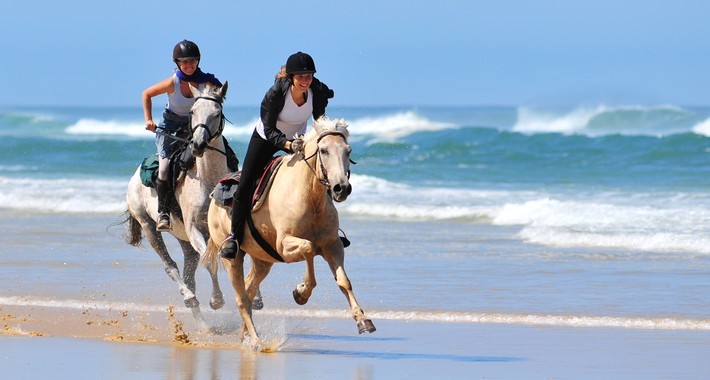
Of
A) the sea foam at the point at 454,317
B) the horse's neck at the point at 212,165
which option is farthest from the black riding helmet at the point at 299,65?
the sea foam at the point at 454,317

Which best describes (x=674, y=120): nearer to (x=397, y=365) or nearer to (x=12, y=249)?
(x=12, y=249)

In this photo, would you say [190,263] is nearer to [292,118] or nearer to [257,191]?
[257,191]

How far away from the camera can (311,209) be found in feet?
25.1

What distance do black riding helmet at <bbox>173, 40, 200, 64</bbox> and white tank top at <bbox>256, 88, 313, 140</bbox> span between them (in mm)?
1366

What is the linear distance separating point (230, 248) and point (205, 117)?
1.16m

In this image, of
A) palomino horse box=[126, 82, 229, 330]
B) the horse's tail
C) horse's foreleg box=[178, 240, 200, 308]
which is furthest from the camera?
the horse's tail

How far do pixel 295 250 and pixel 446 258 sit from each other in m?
6.36

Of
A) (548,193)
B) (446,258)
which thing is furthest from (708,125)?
(446,258)

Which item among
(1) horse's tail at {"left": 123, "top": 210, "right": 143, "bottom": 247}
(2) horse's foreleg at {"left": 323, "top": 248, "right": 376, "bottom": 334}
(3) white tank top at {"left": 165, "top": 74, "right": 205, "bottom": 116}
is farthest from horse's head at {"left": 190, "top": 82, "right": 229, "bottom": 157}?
(1) horse's tail at {"left": 123, "top": 210, "right": 143, "bottom": 247}

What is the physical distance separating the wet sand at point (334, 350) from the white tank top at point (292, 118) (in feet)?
4.91

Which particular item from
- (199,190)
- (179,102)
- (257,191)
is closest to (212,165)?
(199,190)

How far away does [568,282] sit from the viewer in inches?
464

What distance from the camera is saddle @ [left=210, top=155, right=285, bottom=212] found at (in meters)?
8.10

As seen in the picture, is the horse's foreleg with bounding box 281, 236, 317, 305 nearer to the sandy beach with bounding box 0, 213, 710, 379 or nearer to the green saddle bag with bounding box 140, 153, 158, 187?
the sandy beach with bounding box 0, 213, 710, 379
